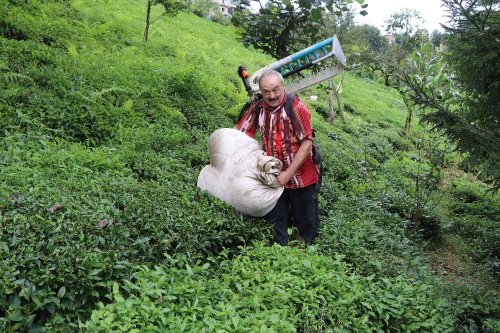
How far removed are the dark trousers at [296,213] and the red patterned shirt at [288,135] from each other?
101 mm

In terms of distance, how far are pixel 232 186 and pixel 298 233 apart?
36.1 inches

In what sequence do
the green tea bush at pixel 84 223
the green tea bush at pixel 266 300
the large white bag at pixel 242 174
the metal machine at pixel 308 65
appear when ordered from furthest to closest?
the metal machine at pixel 308 65
the large white bag at pixel 242 174
the green tea bush at pixel 84 223
the green tea bush at pixel 266 300

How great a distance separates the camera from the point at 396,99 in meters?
24.7

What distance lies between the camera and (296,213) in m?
4.97

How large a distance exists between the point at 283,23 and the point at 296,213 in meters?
2.60

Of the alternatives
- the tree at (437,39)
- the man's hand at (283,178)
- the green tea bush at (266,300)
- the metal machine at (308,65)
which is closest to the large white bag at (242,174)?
the man's hand at (283,178)

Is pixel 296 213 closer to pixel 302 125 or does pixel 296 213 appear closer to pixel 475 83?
pixel 302 125

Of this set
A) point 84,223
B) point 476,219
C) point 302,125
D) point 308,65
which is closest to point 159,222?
point 84,223

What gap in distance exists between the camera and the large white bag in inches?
180

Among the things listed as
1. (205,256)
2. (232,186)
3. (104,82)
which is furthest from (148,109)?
(205,256)

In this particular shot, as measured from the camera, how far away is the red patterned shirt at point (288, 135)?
473cm

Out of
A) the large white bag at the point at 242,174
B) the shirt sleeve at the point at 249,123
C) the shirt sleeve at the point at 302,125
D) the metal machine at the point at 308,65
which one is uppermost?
the metal machine at the point at 308,65

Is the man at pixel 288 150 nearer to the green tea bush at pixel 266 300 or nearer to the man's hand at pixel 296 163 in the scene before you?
the man's hand at pixel 296 163

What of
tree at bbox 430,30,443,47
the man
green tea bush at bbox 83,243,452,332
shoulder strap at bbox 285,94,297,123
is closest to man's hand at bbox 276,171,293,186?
the man
